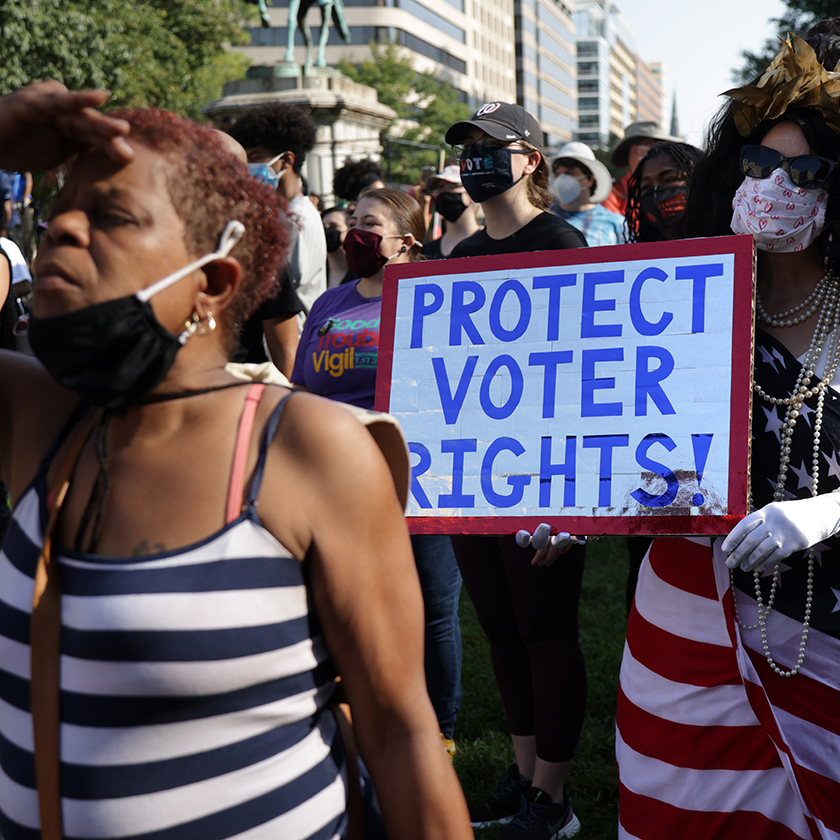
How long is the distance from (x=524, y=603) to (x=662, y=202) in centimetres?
160

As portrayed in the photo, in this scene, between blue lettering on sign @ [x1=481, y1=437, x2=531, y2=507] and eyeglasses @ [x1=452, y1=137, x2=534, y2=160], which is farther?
eyeglasses @ [x1=452, y1=137, x2=534, y2=160]

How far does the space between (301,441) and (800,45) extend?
1650mm

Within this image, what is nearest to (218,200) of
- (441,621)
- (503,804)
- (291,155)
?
(441,621)

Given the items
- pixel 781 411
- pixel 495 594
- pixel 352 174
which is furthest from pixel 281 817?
pixel 352 174

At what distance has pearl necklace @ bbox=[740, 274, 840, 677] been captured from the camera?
2.08 m

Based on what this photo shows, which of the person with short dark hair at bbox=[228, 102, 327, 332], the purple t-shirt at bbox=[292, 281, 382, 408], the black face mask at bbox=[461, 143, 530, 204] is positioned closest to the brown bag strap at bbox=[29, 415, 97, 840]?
the purple t-shirt at bbox=[292, 281, 382, 408]

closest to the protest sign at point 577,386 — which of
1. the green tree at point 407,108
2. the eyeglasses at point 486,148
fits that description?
the eyeglasses at point 486,148

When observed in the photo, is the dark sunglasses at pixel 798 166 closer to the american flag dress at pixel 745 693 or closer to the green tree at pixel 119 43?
the american flag dress at pixel 745 693

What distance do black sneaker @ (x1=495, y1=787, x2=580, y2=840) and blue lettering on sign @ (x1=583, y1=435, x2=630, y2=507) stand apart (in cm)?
145

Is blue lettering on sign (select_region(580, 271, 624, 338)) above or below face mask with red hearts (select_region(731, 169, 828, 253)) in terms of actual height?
below

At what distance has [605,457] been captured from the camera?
2.38m

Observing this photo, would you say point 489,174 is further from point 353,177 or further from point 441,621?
point 353,177

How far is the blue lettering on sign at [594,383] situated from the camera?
7.95 feet

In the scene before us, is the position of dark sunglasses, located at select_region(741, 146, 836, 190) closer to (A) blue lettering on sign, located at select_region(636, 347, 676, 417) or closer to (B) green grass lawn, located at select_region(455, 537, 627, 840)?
(A) blue lettering on sign, located at select_region(636, 347, 676, 417)
